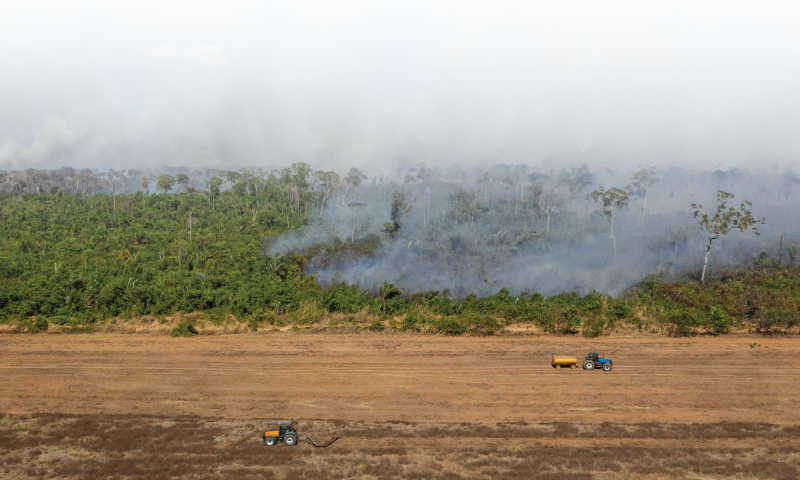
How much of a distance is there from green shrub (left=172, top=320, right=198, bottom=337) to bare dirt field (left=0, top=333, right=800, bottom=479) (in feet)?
3.19

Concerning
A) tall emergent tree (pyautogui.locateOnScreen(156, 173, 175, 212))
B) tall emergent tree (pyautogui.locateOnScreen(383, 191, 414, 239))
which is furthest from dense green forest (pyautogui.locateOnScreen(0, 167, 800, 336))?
tall emergent tree (pyautogui.locateOnScreen(156, 173, 175, 212))

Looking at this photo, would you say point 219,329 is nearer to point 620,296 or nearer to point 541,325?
point 541,325

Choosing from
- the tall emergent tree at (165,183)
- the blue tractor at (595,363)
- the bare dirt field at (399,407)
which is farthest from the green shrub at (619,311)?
the tall emergent tree at (165,183)

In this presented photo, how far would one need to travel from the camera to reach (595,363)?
73.9 feet

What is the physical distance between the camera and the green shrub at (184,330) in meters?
27.6

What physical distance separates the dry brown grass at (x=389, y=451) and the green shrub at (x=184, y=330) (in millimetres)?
9937

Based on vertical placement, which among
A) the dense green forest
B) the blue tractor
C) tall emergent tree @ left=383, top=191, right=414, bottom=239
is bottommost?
the blue tractor

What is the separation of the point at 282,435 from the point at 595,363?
1396 centimetres

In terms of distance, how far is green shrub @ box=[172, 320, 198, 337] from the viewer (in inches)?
1088

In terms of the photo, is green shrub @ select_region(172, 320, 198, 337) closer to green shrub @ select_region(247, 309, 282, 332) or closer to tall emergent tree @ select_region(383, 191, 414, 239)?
green shrub @ select_region(247, 309, 282, 332)

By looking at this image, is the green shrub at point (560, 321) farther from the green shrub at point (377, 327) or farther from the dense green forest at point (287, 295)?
the green shrub at point (377, 327)

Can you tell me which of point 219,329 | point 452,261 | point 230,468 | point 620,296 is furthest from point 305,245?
point 230,468

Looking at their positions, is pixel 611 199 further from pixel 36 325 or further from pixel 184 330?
pixel 36 325

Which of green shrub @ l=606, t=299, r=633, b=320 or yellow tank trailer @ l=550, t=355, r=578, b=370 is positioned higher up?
green shrub @ l=606, t=299, r=633, b=320
